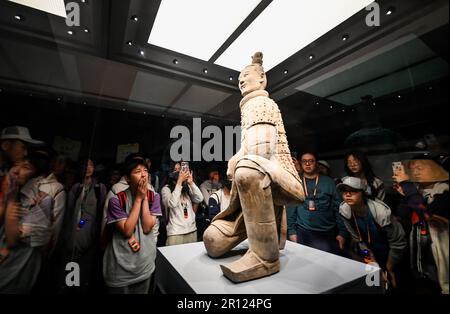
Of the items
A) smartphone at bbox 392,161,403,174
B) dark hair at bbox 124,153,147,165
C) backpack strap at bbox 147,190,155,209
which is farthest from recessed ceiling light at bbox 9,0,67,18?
smartphone at bbox 392,161,403,174

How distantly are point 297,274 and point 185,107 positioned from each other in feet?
5.35

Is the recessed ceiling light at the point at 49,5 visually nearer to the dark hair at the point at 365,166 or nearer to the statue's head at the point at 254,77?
the statue's head at the point at 254,77

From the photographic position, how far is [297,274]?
1.01 meters

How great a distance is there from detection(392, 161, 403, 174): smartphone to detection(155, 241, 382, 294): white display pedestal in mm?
593

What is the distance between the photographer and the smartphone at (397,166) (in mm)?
879

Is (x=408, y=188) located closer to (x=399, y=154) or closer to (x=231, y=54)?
(x=399, y=154)

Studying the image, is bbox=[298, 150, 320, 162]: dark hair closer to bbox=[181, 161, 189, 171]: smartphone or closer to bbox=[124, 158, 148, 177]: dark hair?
bbox=[181, 161, 189, 171]: smartphone

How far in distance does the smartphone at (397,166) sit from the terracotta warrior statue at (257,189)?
0.45 m

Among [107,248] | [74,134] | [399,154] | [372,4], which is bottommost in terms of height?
[107,248]

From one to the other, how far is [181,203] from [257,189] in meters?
1.02

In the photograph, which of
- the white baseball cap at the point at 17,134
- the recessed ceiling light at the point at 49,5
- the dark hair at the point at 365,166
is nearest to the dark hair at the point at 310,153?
the dark hair at the point at 365,166

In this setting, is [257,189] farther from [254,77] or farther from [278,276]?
[254,77]

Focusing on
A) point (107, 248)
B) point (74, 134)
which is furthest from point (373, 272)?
point (74, 134)

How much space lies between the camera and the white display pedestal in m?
0.87
